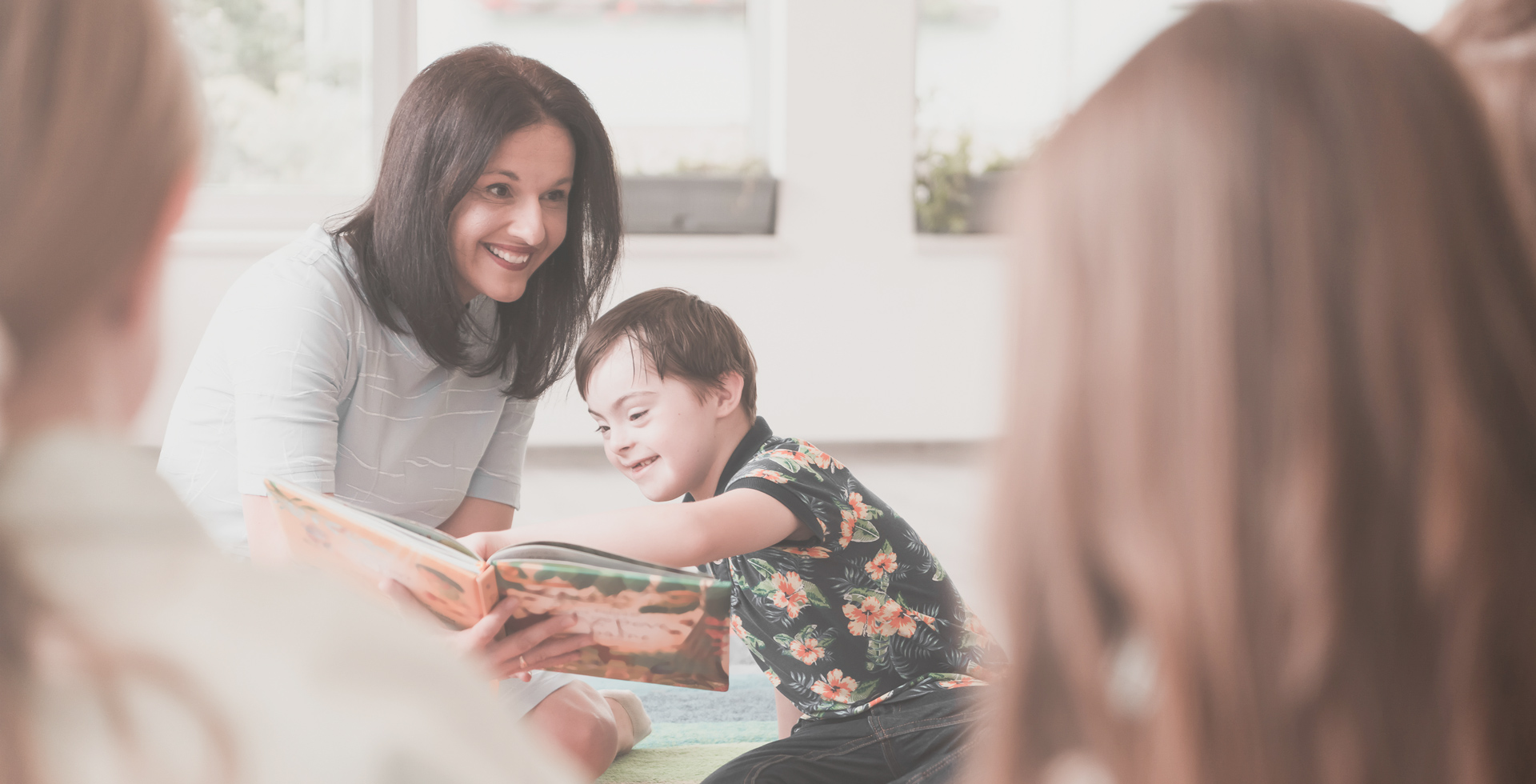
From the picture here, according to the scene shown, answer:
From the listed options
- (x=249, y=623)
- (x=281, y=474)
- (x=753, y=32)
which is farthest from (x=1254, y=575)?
(x=753, y=32)

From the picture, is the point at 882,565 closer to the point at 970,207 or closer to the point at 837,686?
the point at 837,686

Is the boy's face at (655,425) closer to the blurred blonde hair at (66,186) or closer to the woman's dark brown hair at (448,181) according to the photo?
the woman's dark brown hair at (448,181)

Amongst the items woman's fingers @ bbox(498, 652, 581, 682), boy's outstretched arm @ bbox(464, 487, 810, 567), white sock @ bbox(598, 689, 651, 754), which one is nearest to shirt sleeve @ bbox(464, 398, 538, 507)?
white sock @ bbox(598, 689, 651, 754)

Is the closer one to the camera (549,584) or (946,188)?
(549,584)

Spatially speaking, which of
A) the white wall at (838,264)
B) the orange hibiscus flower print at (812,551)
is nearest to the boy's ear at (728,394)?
the orange hibiscus flower print at (812,551)

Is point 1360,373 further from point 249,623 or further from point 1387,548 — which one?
point 249,623

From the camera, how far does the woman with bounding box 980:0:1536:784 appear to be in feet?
1.28

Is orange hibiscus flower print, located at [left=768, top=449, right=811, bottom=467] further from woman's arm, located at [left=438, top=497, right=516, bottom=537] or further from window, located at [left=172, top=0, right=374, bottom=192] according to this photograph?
window, located at [left=172, top=0, right=374, bottom=192]

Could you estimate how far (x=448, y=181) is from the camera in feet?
4.53

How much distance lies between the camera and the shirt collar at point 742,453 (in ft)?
4.54

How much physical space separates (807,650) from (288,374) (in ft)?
2.32

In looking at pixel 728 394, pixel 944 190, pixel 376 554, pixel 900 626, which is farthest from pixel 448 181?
pixel 944 190

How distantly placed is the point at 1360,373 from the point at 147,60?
0.42 metres

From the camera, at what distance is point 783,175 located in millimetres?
Answer: 3637
